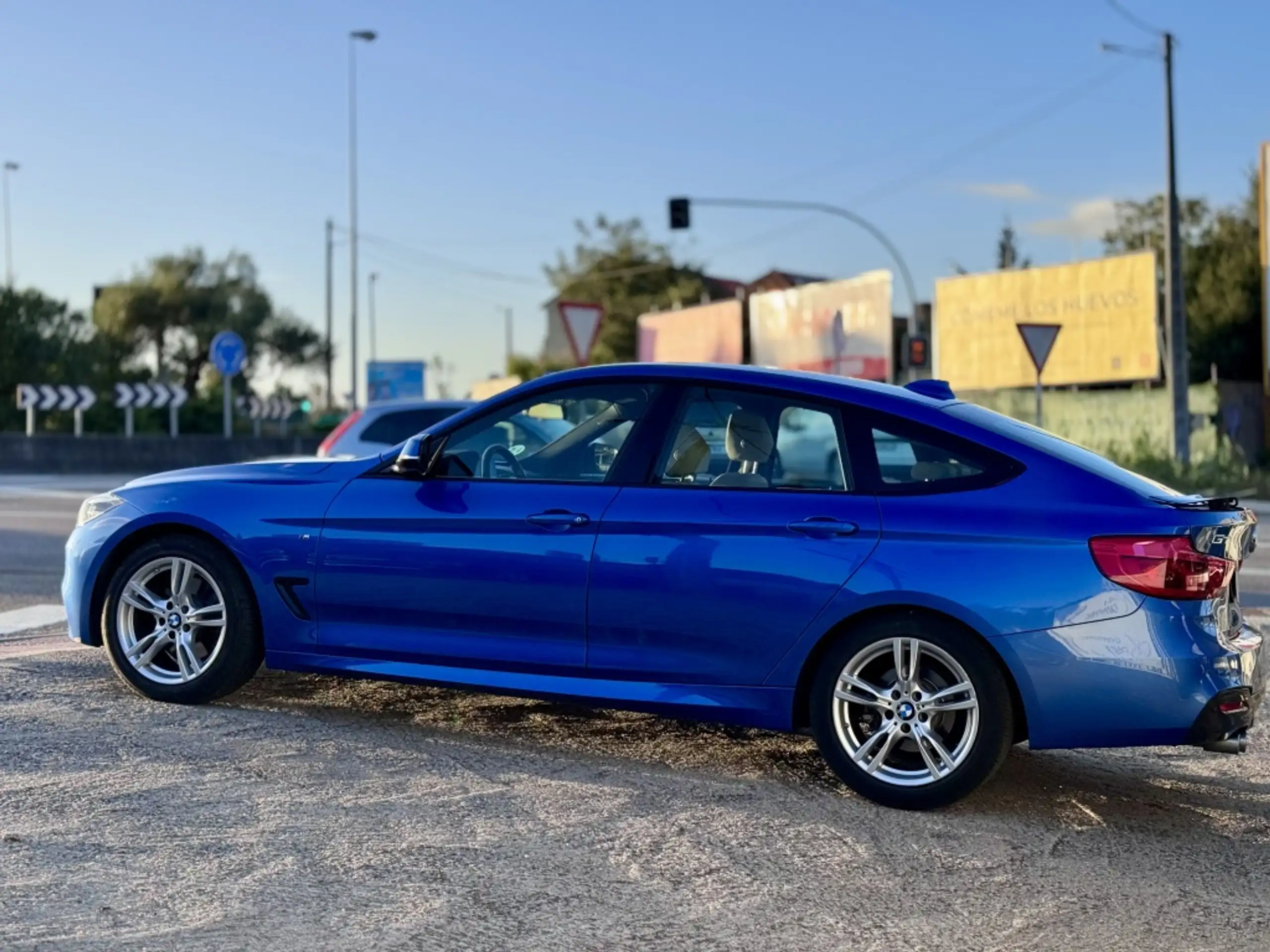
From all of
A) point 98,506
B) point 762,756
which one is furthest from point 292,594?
point 762,756

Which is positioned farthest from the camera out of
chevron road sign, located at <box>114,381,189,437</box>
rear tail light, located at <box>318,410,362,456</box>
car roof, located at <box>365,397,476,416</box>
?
chevron road sign, located at <box>114,381,189,437</box>

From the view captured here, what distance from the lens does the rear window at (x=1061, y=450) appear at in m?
5.14

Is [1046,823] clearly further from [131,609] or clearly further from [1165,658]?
[131,609]

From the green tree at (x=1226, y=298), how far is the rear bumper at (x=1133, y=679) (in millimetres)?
36335

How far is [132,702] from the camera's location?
6262 mm

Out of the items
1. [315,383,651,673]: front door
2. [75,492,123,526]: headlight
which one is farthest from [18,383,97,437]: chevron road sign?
[315,383,651,673]: front door

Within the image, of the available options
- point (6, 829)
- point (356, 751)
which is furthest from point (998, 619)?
point (6, 829)

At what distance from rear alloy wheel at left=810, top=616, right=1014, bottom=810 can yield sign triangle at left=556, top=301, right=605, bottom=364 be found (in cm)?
1264

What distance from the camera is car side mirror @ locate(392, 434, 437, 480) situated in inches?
231

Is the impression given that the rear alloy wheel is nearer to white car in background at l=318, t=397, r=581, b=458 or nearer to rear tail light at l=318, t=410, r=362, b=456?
white car in background at l=318, t=397, r=581, b=458

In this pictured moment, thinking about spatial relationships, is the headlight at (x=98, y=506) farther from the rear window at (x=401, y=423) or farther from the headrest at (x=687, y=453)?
the rear window at (x=401, y=423)

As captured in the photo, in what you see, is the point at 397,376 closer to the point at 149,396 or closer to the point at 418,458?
the point at 149,396

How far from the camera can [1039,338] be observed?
2095 cm

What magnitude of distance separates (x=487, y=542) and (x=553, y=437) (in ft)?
1.96
